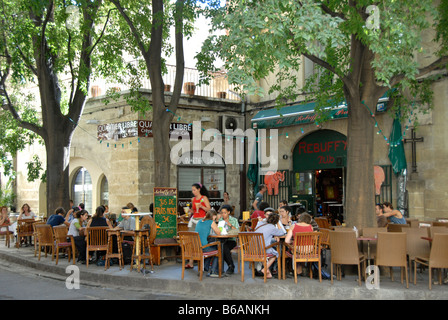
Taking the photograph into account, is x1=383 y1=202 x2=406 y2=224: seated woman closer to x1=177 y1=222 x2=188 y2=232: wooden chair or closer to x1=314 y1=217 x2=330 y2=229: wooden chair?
x1=314 y1=217 x2=330 y2=229: wooden chair

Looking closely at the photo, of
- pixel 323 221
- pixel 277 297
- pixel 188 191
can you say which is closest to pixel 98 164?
pixel 188 191

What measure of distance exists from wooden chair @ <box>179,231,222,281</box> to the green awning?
8.16m

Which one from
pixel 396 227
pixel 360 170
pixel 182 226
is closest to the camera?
pixel 360 170

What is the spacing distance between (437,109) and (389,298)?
319 inches

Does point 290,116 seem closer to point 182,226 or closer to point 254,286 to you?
point 182,226

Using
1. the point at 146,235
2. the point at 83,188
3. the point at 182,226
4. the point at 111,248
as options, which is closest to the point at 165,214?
the point at 146,235

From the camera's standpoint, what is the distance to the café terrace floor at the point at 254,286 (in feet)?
28.1

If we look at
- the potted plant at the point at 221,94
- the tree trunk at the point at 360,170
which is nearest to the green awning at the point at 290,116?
the potted plant at the point at 221,94

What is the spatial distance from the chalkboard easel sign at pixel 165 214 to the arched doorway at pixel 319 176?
8.09 metres

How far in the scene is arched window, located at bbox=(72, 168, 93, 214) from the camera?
22.6 metres

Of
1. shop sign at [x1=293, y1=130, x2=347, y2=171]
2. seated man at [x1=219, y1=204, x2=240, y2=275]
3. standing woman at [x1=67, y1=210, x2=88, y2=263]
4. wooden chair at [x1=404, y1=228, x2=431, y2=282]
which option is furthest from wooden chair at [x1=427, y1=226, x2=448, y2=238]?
shop sign at [x1=293, y1=130, x2=347, y2=171]

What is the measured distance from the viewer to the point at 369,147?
1066 centimetres

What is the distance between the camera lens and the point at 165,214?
11.8m

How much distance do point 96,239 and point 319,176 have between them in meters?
10.0
